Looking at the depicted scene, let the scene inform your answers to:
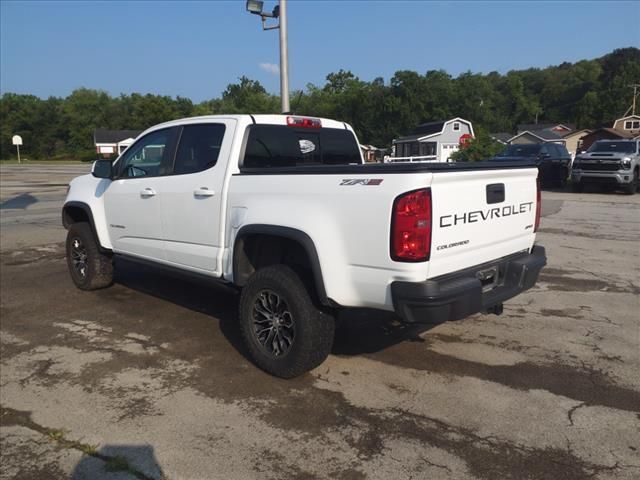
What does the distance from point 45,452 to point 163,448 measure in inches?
26.9

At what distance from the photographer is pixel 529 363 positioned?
404 centimetres

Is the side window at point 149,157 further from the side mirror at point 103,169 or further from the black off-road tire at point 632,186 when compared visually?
the black off-road tire at point 632,186

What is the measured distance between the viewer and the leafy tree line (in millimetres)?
82000

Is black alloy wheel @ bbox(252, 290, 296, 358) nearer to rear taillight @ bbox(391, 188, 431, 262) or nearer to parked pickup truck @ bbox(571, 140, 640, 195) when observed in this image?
rear taillight @ bbox(391, 188, 431, 262)

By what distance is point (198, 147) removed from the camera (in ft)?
15.3

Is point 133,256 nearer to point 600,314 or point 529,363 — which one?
point 529,363

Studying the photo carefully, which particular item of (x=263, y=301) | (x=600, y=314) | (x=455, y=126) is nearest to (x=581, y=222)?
(x=600, y=314)

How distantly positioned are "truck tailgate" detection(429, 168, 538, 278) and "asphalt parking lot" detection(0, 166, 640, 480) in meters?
0.94

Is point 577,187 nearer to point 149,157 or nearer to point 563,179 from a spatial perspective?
point 563,179

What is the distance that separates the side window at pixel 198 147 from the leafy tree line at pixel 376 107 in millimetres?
78391

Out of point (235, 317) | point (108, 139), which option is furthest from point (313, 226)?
point (108, 139)

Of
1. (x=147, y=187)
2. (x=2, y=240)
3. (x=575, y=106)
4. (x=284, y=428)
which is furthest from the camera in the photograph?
(x=575, y=106)

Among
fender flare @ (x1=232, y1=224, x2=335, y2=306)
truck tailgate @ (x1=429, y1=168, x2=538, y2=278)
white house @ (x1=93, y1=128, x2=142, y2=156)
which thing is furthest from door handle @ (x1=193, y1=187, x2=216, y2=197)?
white house @ (x1=93, y1=128, x2=142, y2=156)

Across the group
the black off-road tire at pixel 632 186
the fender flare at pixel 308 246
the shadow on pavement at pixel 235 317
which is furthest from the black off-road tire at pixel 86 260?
the black off-road tire at pixel 632 186
